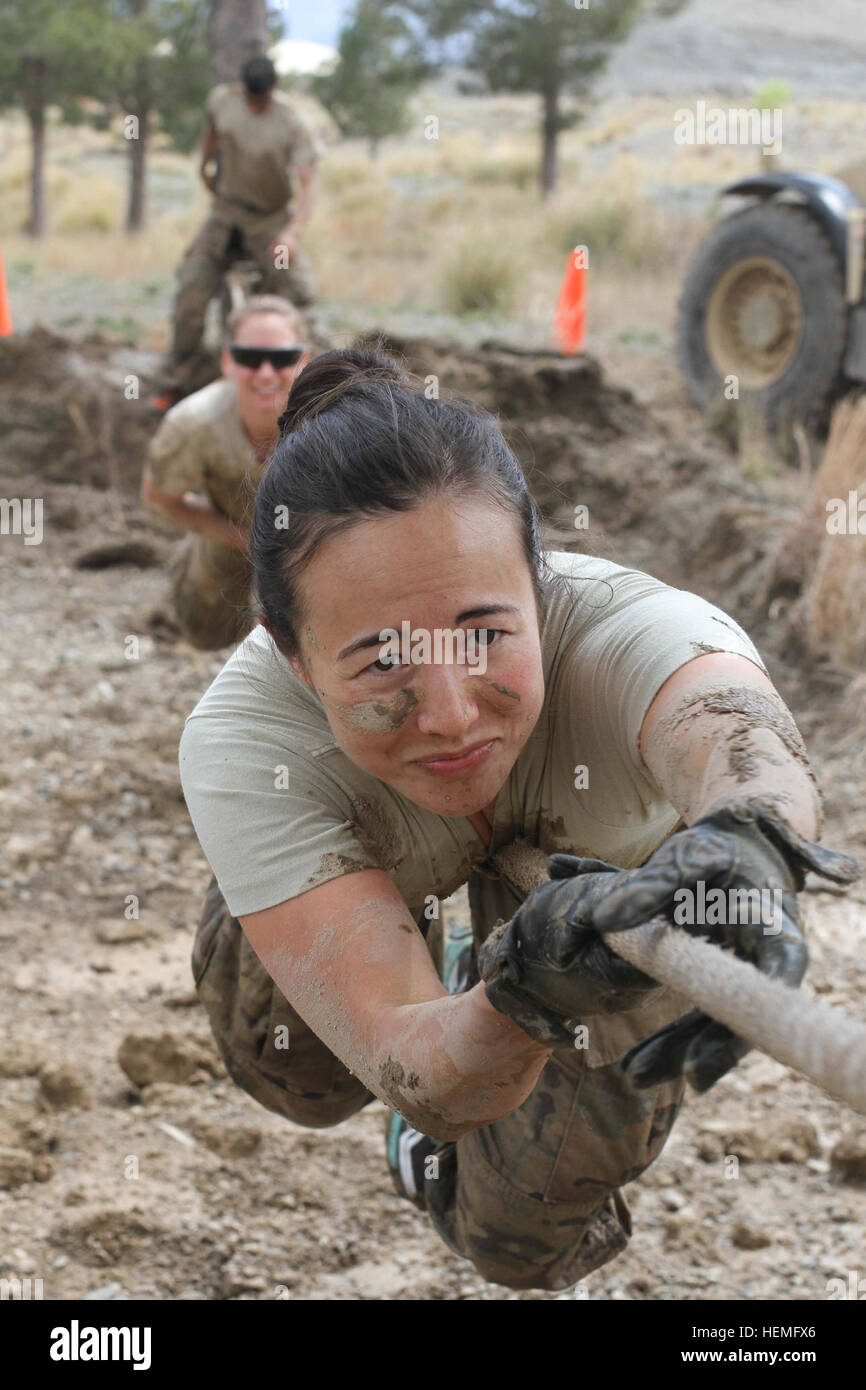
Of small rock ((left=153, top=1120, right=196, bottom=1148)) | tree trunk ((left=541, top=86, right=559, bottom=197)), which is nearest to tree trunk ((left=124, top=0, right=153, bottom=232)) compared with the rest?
tree trunk ((left=541, top=86, right=559, bottom=197))

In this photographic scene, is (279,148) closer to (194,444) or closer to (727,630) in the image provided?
(194,444)

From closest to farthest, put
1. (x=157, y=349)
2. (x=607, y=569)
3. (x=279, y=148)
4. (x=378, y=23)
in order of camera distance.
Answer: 1. (x=607, y=569)
2. (x=279, y=148)
3. (x=157, y=349)
4. (x=378, y=23)

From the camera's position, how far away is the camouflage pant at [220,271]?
6.94 meters

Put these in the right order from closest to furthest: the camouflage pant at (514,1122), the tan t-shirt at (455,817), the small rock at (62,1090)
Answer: the tan t-shirt at (455,817) < the camouflage pant at (514,1122) < the small rock at (62,1090)

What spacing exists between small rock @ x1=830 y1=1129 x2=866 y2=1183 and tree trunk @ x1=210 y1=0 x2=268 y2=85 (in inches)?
280

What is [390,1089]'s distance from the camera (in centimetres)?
150

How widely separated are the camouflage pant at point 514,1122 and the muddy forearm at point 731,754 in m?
0.60

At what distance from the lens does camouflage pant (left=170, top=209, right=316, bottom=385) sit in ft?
22.8

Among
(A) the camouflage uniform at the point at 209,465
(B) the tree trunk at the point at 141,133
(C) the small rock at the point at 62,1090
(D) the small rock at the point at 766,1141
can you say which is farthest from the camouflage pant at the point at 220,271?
(B) the tree trunk at the point at 141,133

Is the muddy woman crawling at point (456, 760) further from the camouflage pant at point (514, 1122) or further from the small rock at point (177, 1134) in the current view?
the small rock at point (177, 1134)

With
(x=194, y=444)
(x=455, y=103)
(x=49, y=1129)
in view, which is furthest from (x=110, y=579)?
(x=455, y=103)

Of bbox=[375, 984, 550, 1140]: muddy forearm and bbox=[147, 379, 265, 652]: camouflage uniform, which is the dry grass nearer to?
bbox=[147, 379, 265, 652]: camouflage uniform

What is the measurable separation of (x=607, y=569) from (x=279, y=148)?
18.6 feet

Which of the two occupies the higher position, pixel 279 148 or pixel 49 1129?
pixel 279 148
